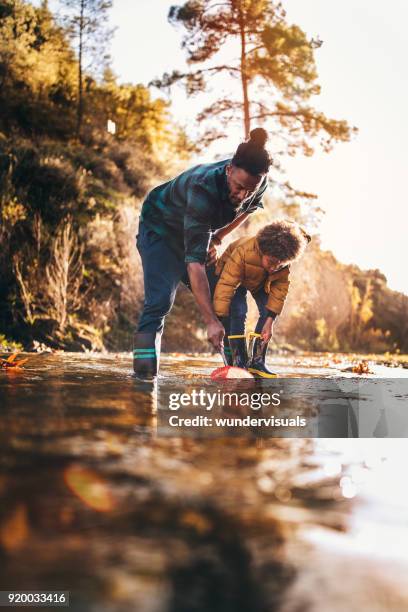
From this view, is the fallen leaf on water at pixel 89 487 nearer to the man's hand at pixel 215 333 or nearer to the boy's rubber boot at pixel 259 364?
the man's hand at pixel 215 333

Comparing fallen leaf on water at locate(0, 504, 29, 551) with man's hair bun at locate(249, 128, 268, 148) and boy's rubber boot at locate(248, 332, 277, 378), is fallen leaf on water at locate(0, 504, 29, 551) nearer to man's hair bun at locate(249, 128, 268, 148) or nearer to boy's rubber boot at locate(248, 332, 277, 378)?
man's hair bun at locate(249, 128, 268, 148)

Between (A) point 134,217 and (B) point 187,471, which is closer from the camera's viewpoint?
(B) point 187,471

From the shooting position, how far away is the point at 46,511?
1.22 metres

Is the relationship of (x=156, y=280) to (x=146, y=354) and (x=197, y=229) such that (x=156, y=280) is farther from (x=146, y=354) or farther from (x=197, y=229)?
(x=197, y=229)

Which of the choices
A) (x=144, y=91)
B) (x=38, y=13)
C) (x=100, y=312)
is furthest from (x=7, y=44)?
(x=100, y=312)

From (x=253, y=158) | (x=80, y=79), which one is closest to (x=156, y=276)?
(x=253, y=158)

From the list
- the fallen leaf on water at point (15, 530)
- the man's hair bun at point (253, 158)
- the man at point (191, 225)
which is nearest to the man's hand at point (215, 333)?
the man at point (191, 225)

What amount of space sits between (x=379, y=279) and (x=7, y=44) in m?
→ 16.3

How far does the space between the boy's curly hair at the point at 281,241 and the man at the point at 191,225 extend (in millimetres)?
233

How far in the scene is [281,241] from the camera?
15.6ft

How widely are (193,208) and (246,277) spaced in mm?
1227

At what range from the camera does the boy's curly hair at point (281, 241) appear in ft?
15.5

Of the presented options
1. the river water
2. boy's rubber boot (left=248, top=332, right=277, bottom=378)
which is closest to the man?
boy's rubber boot (left=248, top=332, right=277, bottom=378)

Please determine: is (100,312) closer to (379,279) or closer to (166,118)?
(379,279)
